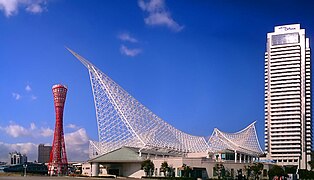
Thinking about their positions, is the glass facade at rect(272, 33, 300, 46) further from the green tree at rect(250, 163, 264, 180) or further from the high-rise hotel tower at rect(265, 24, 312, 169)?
the green tree at rect(250, 163, 264, 180)

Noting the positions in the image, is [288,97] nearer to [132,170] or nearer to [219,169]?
[219,169]

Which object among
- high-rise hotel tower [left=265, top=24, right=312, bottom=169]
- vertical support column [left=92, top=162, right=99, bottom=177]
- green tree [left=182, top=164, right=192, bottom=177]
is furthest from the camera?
high-rise hotel tower [left=265, top=24, right=312, bottom=169]

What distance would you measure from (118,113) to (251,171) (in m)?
34.3

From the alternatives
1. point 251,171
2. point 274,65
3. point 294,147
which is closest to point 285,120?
point 294,147

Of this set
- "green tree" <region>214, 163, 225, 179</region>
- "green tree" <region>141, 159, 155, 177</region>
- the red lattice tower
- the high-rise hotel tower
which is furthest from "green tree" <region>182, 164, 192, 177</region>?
the high-rise hotel tower

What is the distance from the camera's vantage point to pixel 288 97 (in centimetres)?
18675

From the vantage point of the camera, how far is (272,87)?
190 metres

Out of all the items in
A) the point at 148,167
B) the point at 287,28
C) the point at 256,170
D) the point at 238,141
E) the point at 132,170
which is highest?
the point at 287,28

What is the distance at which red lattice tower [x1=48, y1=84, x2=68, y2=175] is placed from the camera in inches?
5094

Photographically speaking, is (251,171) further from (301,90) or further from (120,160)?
(301,90)

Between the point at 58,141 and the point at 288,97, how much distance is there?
96578mm

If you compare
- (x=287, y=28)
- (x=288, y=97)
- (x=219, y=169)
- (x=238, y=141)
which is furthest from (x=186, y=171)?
(x=287, y=28)

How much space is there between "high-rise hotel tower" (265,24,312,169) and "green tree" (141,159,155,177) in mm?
88172

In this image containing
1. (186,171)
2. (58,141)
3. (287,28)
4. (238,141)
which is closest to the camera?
(186,171)
